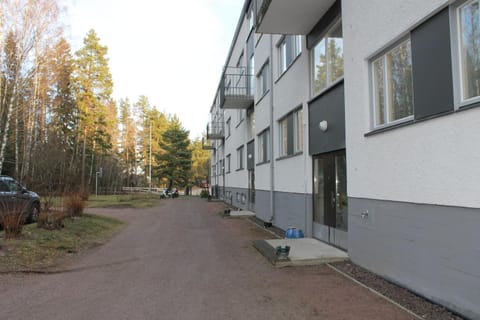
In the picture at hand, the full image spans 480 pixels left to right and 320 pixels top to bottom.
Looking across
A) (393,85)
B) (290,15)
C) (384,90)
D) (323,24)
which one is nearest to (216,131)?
(290,15)

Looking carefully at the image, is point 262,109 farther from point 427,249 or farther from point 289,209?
point 427,249

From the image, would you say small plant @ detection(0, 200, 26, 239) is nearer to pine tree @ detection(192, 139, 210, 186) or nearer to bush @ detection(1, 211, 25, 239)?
bush @ detection(1, 211, 25, 239)

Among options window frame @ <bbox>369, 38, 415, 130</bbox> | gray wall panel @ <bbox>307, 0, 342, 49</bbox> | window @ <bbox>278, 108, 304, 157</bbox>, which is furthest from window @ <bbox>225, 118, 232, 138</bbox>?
window frame @ <bbox>369, 38, 415, 130</bbox>

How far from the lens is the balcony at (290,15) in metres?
8.47

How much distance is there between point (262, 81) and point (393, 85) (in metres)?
11.2

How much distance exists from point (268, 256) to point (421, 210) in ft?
12.1

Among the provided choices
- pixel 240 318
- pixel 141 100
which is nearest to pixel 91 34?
pixel 141 100

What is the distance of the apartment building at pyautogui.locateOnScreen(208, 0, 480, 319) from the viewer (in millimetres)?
4215

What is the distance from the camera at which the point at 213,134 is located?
33.8 m

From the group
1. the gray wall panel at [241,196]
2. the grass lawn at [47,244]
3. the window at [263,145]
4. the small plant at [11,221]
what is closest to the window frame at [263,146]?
the window at [263,145]

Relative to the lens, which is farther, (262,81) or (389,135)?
(262,81)

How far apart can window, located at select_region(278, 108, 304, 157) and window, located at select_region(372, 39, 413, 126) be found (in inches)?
173

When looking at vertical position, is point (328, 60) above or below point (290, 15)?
below

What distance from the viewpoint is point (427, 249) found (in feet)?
15.6
